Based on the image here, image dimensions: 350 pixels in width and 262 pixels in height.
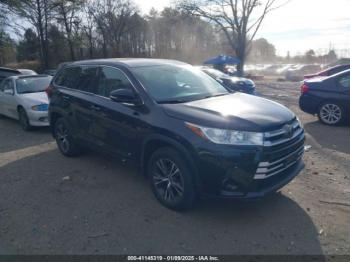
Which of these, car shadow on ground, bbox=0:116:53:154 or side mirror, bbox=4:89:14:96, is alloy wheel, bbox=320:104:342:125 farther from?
side mirror, bbox=4:89:14:96

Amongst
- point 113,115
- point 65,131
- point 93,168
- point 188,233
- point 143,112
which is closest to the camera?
point 188,233

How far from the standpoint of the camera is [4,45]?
74.6ft

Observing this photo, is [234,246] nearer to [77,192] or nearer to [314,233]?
[314,233]

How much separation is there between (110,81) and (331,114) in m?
6.02

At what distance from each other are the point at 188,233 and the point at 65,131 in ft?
11.3

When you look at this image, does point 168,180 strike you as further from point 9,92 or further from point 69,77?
point 9,92

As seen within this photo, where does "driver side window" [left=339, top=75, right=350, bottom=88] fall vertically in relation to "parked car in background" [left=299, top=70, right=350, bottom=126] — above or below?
above

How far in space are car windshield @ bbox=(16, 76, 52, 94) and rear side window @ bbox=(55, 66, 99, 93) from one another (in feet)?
10.5

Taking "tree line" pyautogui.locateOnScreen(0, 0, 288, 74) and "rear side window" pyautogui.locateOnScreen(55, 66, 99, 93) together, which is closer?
"rear side window" pyautogui.locateOnScreen(55, 66, 99, 93)

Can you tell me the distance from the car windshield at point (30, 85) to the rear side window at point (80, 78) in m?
3.20

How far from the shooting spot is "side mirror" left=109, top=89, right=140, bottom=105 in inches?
155

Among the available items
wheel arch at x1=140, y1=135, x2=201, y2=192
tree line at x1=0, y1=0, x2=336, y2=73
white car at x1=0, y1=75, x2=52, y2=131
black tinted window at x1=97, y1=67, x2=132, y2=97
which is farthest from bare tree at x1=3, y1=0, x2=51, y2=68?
wheel arch at x1=140, y1=135, x2=201, y2=192

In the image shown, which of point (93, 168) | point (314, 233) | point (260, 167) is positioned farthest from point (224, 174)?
point (93, 168)

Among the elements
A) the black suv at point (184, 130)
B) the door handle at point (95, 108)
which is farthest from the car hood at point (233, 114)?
the door handle at point (95, 108)
